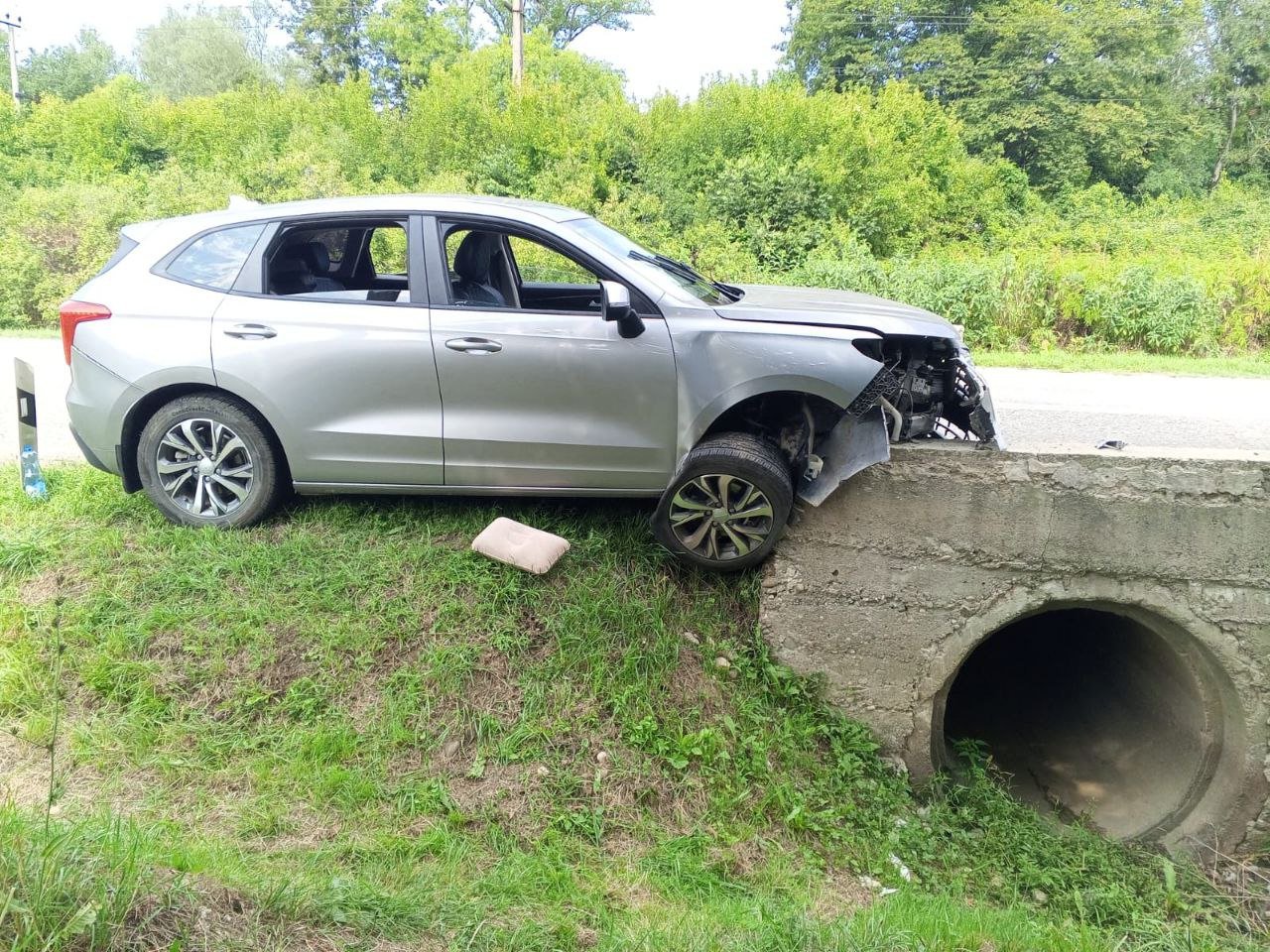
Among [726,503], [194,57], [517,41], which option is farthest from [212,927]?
[194,57]

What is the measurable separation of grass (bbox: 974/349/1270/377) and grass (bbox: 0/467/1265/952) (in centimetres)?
726

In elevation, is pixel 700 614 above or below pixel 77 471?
below

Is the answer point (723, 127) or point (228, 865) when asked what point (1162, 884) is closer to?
point (228, 865)

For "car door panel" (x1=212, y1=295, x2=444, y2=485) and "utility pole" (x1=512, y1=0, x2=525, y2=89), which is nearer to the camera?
"car door panel" (x1=212, y1=295, x2=444, y2=485)

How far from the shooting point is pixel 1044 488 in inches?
205

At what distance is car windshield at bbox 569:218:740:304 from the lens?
4.94 metres

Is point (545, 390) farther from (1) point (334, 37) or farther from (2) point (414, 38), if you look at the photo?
(1) point (334, 37)

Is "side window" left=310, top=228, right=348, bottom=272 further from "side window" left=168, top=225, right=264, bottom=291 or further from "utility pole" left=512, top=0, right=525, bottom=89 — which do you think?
"utility pole" left=512, top=0, right=525, bottom=89

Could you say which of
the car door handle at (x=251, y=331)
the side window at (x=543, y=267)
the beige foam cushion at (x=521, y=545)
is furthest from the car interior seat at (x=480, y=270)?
the beige foam cushion at (x=521, y=545)

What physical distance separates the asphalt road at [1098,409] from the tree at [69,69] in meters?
39.4

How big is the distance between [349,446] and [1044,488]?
4.06 metres

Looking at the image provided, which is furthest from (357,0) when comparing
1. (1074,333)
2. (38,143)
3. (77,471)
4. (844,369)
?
(844,369)

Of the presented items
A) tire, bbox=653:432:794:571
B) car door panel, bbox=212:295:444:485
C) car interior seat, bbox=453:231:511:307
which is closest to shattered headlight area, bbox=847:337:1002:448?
tire, bbox=653:432:794:571

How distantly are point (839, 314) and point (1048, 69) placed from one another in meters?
28.3
